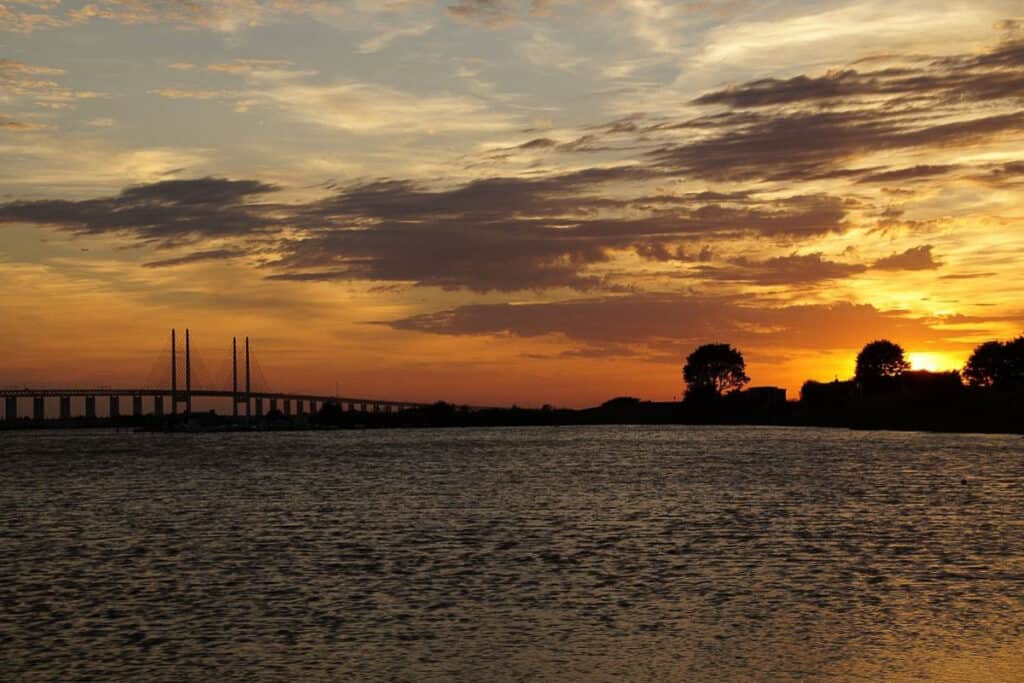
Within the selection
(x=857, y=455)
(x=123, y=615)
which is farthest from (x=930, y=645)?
(x=857, y=455)

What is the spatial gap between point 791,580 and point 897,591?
136 inches

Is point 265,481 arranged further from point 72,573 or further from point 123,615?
point 123,615

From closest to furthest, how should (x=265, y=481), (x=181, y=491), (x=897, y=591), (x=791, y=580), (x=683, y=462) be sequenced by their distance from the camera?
(x=897, y=591)
(x=791, y=580)
(x=181, y=491)
(x=265, y=481)
(x=683, y=462)

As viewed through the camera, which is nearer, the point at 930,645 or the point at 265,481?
the point at 930,645

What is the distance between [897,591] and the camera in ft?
112

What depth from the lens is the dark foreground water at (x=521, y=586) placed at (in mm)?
25219

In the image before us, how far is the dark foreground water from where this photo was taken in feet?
82.7

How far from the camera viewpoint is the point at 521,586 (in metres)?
36.1

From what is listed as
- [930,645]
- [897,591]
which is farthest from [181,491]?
[930,645]

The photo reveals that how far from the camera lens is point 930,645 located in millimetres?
25984

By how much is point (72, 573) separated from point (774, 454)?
119 meters

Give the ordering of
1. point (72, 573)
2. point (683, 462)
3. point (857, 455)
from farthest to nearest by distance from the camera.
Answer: point (857, 455), point (683, 462), point (72, 573)

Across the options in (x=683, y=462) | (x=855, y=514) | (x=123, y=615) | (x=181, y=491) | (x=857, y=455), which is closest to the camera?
(x=123, y=615)

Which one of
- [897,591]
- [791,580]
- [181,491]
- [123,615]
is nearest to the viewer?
[123,615]
